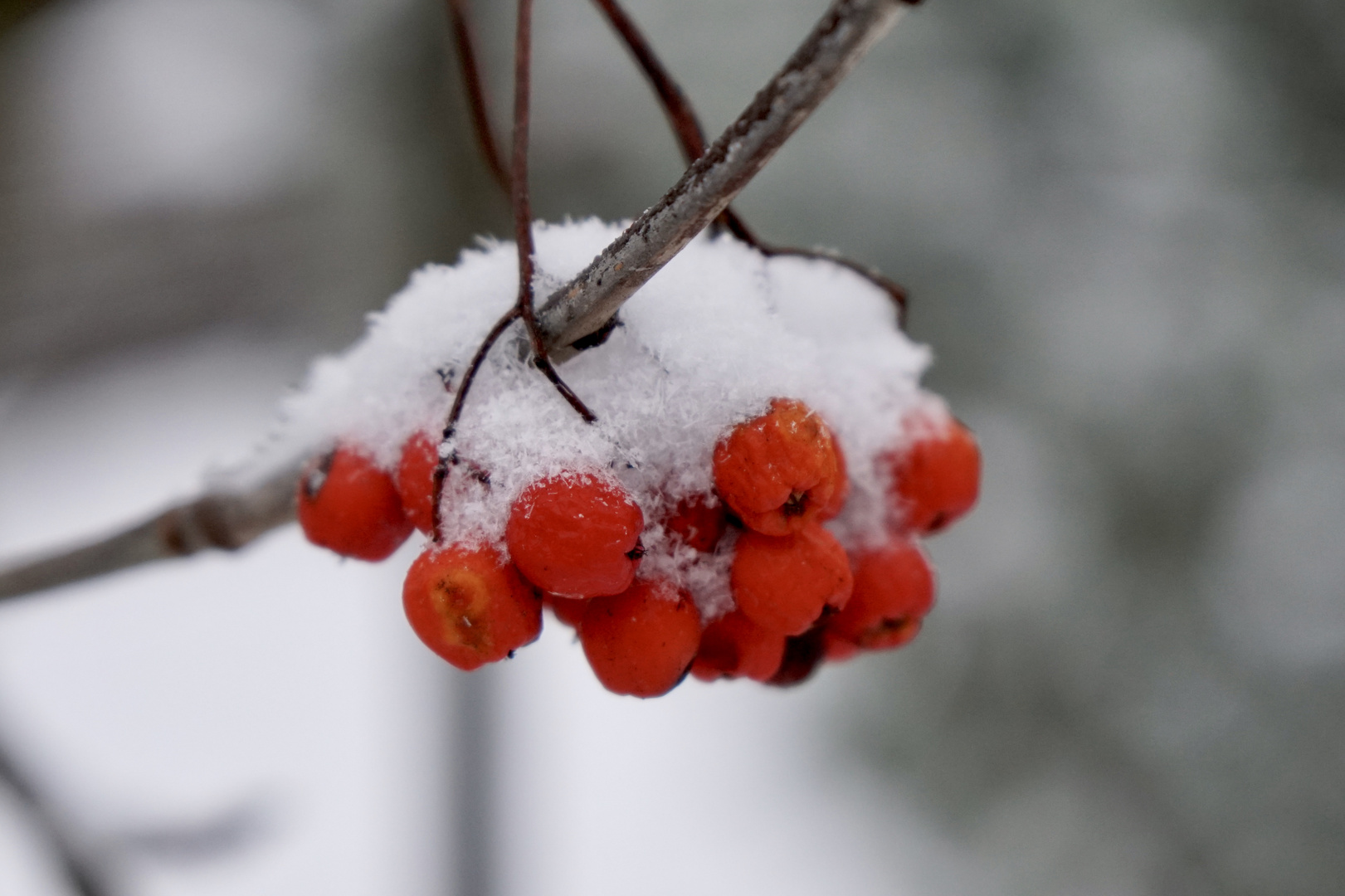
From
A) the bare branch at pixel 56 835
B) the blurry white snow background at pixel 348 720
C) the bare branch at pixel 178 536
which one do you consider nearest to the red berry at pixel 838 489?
the bare branch at pixel 178 536

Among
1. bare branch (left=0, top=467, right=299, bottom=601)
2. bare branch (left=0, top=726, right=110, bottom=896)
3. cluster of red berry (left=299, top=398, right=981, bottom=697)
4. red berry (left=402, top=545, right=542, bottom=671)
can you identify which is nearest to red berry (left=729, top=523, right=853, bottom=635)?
cluster of red berry (left=299, top=398, right=981, bottom=697)

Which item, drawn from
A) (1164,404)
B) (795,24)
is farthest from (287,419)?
(795,24)

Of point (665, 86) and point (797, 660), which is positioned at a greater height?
point (665, 86)

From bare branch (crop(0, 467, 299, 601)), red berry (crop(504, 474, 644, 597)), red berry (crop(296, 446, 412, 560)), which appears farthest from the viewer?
bare branch (crop(0, 467, 299, 601))

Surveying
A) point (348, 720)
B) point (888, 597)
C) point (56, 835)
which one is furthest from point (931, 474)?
point (348, 720)

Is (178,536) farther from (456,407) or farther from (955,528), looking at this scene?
(955,528)

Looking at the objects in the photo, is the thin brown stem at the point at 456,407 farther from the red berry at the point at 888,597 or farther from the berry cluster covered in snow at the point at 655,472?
the red berry at the point at 888,597

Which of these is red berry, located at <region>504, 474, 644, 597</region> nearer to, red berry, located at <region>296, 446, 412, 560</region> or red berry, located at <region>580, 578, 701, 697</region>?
red berry, located at <region>580, 578, 701, 697</region>

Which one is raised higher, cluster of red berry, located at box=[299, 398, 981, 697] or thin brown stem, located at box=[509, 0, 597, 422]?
thin brown stem, located at box=[509, 0, 597, 422]
